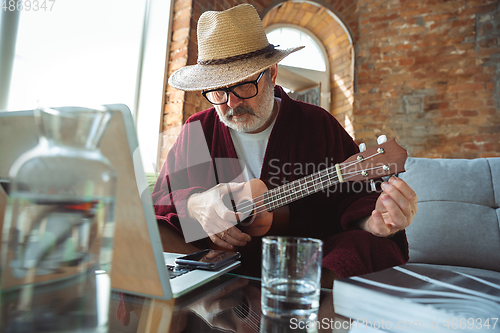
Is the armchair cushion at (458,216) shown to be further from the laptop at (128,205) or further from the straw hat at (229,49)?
the laptop at (128,205)

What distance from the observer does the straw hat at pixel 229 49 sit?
1141 millimetres

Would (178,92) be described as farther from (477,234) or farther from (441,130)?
(441,130)

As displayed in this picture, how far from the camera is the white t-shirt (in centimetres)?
134

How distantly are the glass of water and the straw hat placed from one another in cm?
83

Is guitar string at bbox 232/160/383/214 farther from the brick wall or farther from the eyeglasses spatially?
the brick wall

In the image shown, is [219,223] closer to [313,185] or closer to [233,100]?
[313,185]

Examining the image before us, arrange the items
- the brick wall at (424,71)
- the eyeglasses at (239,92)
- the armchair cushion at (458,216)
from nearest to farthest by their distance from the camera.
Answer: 1. the eyeglasses at (239,92)
2. the armchair cushion at (458,216)
3. the brick wall at (424,71)

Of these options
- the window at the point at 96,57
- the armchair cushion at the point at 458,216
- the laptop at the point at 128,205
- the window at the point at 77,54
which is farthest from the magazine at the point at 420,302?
the window at the point at 96,57

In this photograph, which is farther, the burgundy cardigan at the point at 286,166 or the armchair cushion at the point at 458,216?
the armchair cushion at the point at 458,216

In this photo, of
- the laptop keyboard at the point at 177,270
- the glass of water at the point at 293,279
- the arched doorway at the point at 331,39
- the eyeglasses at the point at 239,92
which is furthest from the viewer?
the arched doorway at the point at 331,39

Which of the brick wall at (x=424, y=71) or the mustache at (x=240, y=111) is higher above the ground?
the brick wall at (x=424, y=71)

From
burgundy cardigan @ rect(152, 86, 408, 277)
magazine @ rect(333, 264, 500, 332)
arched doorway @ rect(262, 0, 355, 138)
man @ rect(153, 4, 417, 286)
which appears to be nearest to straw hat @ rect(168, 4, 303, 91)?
man @ rect(153, 4, 417, 286)

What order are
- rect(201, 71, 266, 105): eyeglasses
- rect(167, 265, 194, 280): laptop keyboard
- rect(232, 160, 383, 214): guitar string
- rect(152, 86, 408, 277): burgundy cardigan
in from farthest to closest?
1. rect(201, 71, 266, 105): eyeglasses
2. rect(152, 86, 408, 277): burgundy cardigan
3. rect(232, 160, 383, 214): guitar string
4. rect(167, 265, 194, 280): laptop keyboard

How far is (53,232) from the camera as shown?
0.87 feet
